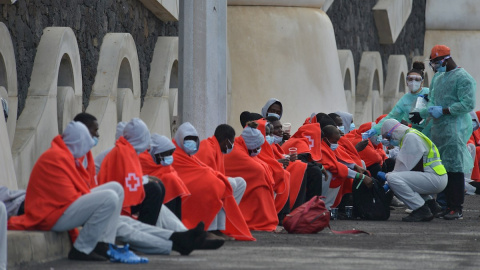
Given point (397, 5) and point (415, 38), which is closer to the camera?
point (397, 5)

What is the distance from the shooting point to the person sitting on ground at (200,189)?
9805 millimetres

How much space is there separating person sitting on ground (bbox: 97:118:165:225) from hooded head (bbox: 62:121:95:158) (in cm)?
67

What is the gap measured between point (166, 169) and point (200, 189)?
45 centimetres

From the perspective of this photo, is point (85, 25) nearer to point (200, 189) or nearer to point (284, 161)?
point (284, 161)

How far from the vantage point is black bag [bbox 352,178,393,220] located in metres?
12.8

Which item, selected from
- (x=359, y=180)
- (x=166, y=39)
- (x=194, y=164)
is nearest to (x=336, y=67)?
(x=166, y=39)

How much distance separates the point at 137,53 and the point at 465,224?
486cm

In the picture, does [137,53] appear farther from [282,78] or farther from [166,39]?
[282,78]

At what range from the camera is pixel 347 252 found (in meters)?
9.06

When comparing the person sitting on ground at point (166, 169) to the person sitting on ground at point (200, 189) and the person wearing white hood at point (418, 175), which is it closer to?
the person sitting on ground at point (200, 189)

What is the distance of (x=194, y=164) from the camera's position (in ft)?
32.7

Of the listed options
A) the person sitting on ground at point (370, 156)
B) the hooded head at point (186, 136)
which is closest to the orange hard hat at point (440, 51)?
the person sitting on ground at point (370, 156)

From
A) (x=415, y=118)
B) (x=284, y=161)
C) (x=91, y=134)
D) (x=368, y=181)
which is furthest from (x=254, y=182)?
(x=415, y=118)

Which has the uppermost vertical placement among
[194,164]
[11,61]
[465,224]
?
[11,61]
